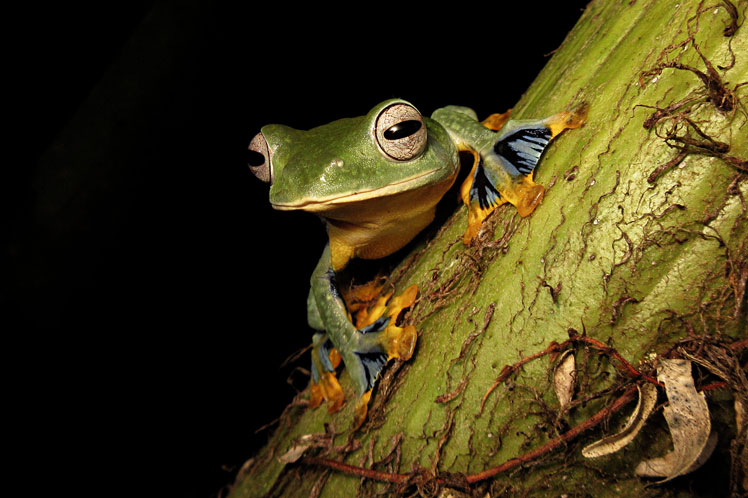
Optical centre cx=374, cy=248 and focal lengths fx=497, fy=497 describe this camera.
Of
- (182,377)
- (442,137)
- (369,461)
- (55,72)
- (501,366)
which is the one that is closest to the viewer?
(501,366)

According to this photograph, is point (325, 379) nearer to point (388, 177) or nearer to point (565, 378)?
point (388, 177)

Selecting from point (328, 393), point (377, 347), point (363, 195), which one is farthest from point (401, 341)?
point (328, 393)

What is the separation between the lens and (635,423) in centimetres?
125

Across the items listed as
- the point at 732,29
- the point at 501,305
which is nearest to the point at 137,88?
the point at 501,305

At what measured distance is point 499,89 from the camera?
5961 millimetres

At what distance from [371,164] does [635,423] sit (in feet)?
3.80

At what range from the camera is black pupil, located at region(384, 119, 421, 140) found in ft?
5.94

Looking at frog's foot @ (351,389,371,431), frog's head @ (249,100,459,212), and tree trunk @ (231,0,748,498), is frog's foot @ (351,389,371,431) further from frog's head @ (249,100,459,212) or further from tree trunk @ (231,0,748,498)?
frog's head @ (249,100,459,212)

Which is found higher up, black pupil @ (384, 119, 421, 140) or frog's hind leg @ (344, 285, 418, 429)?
black pupil @ (384, 119, 421, 140)

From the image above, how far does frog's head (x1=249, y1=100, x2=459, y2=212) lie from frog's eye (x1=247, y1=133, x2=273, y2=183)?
0.25 meters

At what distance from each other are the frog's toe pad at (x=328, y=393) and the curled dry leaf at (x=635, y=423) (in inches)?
43.6

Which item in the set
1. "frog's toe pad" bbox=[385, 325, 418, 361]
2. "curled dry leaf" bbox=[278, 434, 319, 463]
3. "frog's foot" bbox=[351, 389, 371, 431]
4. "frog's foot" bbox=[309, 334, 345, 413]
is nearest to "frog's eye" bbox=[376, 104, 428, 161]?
"frog's toe pad" bbox=[385, 325, 418, 361]

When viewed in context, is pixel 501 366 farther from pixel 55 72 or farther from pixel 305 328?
pixel 55 72

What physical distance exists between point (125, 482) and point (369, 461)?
4.19 meters
